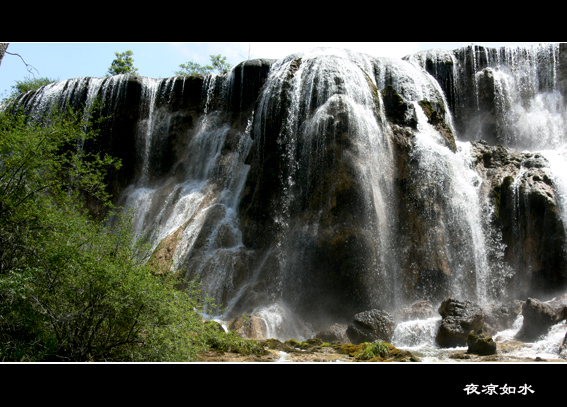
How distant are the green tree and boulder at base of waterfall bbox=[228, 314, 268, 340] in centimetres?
3243

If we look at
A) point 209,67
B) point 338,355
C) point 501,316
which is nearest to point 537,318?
point 501,316

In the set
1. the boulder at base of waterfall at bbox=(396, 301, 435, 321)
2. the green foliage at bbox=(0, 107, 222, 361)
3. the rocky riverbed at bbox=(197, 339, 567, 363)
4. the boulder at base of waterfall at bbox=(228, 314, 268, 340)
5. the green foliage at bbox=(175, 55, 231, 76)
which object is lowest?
the rocky riverbed at bbox=(197, 339, 567, 363)

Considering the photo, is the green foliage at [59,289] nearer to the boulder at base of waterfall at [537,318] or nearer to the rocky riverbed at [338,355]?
the rocky riverbed at [338,355]

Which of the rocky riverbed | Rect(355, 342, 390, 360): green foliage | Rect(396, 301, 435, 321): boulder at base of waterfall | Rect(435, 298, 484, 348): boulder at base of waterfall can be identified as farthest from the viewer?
Rect(396, 301, 435, 321): boulder at base of waterfall

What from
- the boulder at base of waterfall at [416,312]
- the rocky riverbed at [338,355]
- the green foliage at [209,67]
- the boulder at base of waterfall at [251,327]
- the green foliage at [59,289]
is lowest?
the rocky riverbed at [338,355]

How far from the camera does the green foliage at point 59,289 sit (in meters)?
4.48

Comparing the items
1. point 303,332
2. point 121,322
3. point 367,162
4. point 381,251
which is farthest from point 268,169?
point 121,322

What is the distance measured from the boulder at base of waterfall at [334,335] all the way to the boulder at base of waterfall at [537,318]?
4304 millimetres

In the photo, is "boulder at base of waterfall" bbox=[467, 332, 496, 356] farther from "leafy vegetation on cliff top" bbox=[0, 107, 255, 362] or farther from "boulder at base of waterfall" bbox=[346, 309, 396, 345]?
"leafy vegetation on cliff top" bbox=[0, 107, 255, 362]

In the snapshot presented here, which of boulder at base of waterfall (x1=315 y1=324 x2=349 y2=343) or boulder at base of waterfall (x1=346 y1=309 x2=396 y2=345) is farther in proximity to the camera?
boulder at base of waterfall (x1=315 y1=324 x2=349 y2=343)

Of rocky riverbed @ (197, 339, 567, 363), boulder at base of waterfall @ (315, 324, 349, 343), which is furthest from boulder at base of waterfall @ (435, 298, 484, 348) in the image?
boulder at base of waterfall @ (315, 324, 349, 343)

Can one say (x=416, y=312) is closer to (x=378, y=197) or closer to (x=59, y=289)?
(x=378, y=197)

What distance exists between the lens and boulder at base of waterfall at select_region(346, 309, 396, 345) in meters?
9.99

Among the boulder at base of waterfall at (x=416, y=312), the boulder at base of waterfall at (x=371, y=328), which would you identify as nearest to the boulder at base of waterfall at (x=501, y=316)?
the boulder at base of waterfall at (x=416, y=312)
